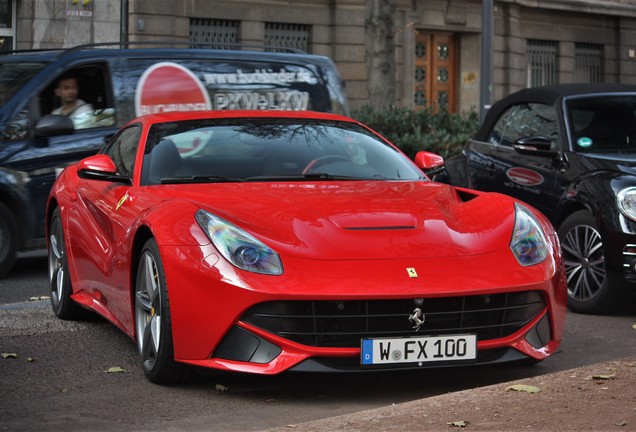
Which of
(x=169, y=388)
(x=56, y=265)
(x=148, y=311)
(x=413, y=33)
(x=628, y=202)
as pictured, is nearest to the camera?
(x=169, y=388)

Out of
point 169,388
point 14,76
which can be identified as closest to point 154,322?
point 169,388

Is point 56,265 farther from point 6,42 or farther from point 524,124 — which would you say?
point 6,42

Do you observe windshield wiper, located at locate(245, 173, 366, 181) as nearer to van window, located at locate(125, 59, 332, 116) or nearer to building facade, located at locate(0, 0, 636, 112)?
van window, located at locate(125, 59, 332, 116)

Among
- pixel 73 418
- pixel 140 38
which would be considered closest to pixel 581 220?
pixel 73 418

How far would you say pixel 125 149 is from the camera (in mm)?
7336

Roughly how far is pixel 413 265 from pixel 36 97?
5633 millimetres

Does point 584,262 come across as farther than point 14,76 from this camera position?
No

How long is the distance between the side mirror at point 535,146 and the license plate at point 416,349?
3.82 metres

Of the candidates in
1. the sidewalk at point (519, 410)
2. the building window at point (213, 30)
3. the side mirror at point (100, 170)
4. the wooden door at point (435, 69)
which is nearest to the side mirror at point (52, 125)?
the side mirror at point (100, 170)

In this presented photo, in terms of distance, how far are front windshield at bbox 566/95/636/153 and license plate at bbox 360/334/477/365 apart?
3875mm

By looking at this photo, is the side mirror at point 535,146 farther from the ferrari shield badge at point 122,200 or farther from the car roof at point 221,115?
the ferrari shield badge at point 122,200

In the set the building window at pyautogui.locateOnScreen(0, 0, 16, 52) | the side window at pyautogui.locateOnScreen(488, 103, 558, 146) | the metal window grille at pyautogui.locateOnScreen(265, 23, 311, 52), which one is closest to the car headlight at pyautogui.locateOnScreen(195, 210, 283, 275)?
the side window at pyautogui.locateOnScreen(488, 103, 558, 146)

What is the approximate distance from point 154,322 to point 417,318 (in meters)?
1.26

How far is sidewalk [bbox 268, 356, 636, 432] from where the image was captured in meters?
4.74
